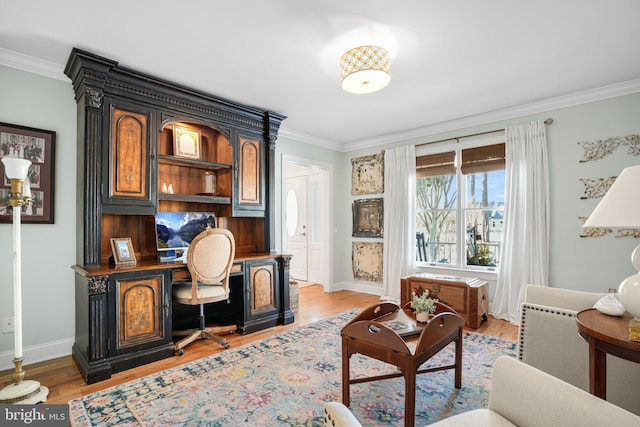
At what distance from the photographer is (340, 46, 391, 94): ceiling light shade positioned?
97.4 inches

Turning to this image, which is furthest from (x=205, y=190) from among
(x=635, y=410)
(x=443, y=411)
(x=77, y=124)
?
(x=635, y=410)

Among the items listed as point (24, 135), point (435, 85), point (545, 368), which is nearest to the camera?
point (545, 368)

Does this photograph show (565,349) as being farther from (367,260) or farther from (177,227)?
(367,260)

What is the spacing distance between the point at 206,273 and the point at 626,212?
3.00 m

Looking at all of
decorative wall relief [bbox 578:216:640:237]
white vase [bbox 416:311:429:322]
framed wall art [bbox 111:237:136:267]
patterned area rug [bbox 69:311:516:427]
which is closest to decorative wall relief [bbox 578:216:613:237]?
decorative wall relief [bbox 578:216:640:237]

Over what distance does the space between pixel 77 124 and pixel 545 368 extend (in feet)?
13.6

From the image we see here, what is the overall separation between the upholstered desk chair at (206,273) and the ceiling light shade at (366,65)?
5.98 feet

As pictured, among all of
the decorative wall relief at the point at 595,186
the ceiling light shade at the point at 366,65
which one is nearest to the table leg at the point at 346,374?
the ceiling light shade at the point at 366,65

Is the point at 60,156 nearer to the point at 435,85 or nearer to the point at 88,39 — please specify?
the point at 88,39

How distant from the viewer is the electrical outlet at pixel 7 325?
263cm

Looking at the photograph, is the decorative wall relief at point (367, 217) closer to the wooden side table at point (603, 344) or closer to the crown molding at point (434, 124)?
the crown molding at point (434, 124)

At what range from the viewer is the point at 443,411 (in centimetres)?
202

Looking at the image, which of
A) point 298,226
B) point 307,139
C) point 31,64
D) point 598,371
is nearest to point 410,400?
point 598,371

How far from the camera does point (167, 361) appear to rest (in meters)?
2.86
